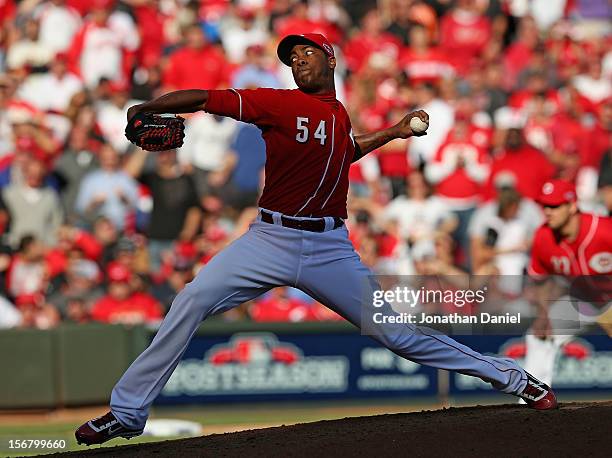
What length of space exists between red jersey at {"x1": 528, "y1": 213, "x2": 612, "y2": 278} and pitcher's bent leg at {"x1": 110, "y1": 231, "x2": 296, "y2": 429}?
345 cm

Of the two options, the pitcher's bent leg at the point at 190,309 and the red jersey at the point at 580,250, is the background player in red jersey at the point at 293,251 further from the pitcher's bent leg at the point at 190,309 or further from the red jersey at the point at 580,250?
the red jersey at the point at 580,250

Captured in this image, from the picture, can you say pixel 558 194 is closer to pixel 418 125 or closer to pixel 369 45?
pixel 418 125

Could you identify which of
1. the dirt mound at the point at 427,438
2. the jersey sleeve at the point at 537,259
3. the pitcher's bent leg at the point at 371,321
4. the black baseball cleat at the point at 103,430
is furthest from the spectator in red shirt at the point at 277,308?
the black baseball cleat at the point at 103,430

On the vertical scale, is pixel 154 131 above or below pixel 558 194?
above

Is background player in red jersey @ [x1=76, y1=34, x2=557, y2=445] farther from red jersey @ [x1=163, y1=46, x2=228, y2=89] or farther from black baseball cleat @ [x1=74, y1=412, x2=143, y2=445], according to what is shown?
red jersey @ [x1=163, y1=46, x2=228, y2=89]

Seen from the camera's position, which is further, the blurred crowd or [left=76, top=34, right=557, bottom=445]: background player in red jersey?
the blurred crowd

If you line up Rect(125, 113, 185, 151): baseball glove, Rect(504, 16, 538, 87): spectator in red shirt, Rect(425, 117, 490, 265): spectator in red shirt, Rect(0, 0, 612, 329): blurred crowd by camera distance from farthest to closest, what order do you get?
Rect(504, 16, 538, 87): spectator in red shirt → Rect(425, 117, 490, 265): spectator in red shirt → Rect(0, 0, 612, 329): blurred crowd → Rect(125, 113, 185, 151): baseball glove

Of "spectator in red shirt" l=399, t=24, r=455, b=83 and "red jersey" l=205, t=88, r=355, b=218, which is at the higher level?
"spectator in red shirt" l=399, t=24, r=455, b=83

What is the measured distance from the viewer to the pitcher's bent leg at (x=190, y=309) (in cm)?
646

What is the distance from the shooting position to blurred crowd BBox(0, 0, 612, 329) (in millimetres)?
12648

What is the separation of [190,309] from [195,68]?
8.40m

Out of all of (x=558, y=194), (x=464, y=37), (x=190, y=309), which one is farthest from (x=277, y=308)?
(x=190, y=309)

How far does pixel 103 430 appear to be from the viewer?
21.9 ft

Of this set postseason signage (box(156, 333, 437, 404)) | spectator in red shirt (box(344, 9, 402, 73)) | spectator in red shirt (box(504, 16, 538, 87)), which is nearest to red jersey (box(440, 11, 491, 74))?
spectator in red shirt (box(504, 16, 538, 87))
